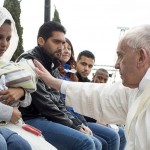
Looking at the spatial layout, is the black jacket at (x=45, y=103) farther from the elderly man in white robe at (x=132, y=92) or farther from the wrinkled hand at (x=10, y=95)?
the wrinkled hand at (x=10, y=95)

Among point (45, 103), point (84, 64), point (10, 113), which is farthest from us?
point (84, 64)

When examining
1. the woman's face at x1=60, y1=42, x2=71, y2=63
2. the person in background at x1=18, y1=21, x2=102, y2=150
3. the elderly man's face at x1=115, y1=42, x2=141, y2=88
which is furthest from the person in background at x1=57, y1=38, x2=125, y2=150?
the elderly man's face at x1=115, y1=42, x2=141, y2=88

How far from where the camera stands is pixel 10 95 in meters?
2.93

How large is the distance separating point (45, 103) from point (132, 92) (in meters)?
0.89

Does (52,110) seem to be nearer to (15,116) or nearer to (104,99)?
(104,99)

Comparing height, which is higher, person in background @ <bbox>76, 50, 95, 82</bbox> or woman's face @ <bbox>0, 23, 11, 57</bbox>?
woman's face @ <bbox>0, 23, 11, 57</bbox>

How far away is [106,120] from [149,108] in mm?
835

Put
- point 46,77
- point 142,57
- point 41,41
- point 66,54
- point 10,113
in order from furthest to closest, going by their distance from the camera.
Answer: point 66,54 → point 41,41 → point 46,77 → point 10,113 → point 142,57

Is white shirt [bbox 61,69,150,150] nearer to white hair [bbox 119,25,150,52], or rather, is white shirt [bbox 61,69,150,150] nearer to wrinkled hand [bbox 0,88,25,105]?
white hair [bbox 119,25,150,52]

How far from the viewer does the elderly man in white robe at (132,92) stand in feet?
8.77

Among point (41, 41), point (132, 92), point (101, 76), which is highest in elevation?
point (41, 41)

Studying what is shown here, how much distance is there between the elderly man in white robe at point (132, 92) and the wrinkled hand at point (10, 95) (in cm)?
47

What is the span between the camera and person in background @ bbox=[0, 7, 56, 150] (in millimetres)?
2672

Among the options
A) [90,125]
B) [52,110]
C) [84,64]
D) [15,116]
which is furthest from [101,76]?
[15,116]
